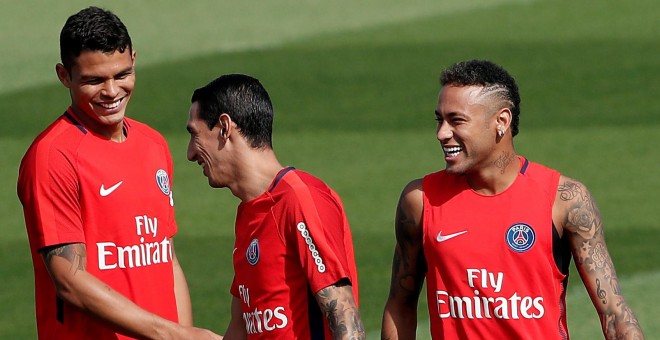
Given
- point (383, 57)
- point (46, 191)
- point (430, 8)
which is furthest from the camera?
point (430, 8)

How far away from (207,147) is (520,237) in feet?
4.37

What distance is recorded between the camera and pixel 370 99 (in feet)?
68.7

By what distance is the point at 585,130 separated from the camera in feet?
61.8

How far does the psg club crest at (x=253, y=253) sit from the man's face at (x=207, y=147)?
301 millimetres

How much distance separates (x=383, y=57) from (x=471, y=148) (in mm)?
17799

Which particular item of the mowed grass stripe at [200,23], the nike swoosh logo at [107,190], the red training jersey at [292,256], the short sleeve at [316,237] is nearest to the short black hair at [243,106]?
the red training jersey at [292,256]

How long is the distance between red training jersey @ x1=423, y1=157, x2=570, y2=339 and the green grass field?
5.08m

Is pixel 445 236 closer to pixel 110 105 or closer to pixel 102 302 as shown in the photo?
pixel 102 302

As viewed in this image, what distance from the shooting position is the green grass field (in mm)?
A: 13297

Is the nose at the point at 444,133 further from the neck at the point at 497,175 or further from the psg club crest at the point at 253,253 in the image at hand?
the psg club crest at the point at 253,253

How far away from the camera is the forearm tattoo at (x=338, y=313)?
5.34 metres

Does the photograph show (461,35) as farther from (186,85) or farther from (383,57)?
(186,85)

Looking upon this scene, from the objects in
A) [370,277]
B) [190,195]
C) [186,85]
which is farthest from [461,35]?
[370,277]

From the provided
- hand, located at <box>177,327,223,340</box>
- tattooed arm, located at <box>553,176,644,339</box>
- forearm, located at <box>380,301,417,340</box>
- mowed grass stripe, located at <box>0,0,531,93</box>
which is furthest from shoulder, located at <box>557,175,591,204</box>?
mowed grass stripe, located at <box>0,0,531,93</box>
